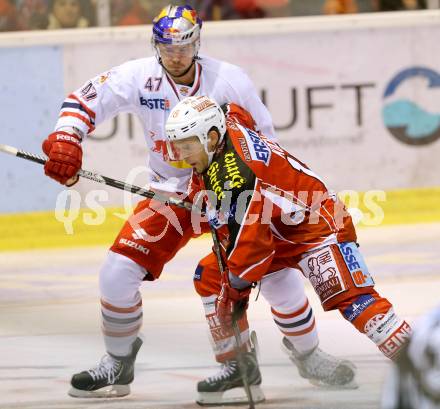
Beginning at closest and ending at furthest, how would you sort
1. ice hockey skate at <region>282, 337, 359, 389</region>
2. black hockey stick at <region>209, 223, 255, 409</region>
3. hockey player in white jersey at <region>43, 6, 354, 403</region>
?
black hockey stick at <region>209, 223, 255, 409</region>, hockey player in white jersey at <region>43, 6, 354, 403</region>, ice hockey skate at <region>282, 337, 359, 389</region>

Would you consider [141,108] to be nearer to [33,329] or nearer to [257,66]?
[33,329]

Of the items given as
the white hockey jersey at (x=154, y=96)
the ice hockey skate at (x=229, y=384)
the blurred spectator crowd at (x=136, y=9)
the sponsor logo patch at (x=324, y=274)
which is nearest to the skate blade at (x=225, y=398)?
the ice hockey skate at (x=229, y=384)

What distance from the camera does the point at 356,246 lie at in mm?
4402

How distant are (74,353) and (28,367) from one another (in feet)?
0.97

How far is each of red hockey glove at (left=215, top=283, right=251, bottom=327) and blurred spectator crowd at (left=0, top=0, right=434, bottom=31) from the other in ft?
12.6

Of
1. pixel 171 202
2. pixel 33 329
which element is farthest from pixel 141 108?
pixel 33 329

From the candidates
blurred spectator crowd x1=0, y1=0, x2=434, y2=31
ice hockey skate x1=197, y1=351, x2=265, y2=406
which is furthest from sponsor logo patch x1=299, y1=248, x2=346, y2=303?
blurred spectator crowd x1=0, y1=0, x2=434, y2=31

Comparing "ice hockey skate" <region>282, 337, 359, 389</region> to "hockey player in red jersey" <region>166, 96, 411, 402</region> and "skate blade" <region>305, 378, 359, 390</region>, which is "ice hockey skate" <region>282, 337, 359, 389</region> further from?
"hockey player in red jersey" <region>166, 96, 411, 402</region>

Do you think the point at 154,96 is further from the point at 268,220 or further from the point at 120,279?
the point at 268,220

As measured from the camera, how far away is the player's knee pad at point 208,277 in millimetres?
4613

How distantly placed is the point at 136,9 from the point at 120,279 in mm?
3690

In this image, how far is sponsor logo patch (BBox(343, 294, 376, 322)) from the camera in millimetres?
4215

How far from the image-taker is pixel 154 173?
16.4 feet

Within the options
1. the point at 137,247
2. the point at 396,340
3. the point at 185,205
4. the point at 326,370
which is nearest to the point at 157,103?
the point at 185,205
